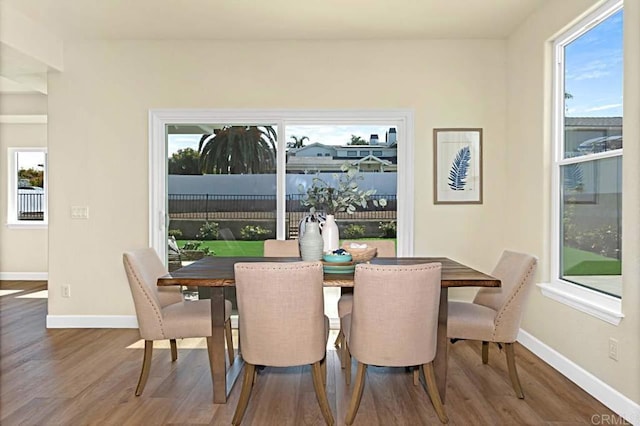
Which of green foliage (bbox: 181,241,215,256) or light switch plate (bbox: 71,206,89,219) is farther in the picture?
green foliage (bbox: 181,241,215,256)

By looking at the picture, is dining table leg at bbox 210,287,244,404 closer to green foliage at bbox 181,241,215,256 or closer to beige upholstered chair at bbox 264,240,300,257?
beige upholstered chair at bbox 264,240,300,257

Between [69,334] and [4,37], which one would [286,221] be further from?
[4,37]

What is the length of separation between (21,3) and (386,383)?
162 inches

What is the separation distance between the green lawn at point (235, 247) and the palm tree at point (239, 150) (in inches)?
28.6

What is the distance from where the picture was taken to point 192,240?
191 inches

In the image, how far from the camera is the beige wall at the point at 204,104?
4637mm

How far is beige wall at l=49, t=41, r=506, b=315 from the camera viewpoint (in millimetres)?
4637

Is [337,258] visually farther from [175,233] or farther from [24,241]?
[24,241]

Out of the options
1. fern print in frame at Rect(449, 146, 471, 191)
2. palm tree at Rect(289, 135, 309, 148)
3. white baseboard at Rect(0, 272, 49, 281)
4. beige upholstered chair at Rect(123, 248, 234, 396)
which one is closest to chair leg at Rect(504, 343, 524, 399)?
beige upholstered chair at Rect(123, 248, 234, 396)

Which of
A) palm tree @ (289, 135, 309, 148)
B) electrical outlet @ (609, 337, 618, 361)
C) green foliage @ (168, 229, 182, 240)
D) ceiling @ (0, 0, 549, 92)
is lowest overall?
electrical outlet @ (609, 337, 618, 361)

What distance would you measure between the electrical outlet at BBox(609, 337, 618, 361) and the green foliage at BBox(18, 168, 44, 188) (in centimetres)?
792

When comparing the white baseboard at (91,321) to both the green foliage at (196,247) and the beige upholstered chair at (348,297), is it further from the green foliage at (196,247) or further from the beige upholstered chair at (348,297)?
the beige upholstered chair at (348,297)

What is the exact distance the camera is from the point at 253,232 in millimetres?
4797

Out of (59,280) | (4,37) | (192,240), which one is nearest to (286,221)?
(192,240)
